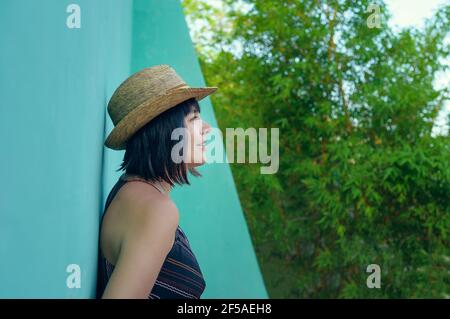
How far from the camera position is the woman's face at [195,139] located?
5.40ft

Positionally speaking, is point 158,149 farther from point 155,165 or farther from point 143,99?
point 143,99

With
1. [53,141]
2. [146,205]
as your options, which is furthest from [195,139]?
[53,141]

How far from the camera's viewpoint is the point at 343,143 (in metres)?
4.64

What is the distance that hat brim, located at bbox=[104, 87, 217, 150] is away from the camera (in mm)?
1626

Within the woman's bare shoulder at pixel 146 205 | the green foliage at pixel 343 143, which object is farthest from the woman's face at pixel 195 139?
the green foliage at pixel 343 143

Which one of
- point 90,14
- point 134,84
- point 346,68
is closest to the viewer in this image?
point 90,14

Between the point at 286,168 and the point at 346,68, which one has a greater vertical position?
the point at 346,68

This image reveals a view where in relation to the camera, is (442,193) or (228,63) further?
(228,63)

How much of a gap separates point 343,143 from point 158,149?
3.17 meters

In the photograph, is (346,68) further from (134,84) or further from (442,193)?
(134,84)

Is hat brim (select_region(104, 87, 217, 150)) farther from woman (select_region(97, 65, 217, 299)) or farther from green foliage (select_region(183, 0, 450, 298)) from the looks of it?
green foliage (select_region(183, 0, 450, 298))

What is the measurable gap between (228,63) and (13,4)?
14.2 feet

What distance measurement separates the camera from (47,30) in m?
1.15

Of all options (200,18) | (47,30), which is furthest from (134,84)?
(200,18)
